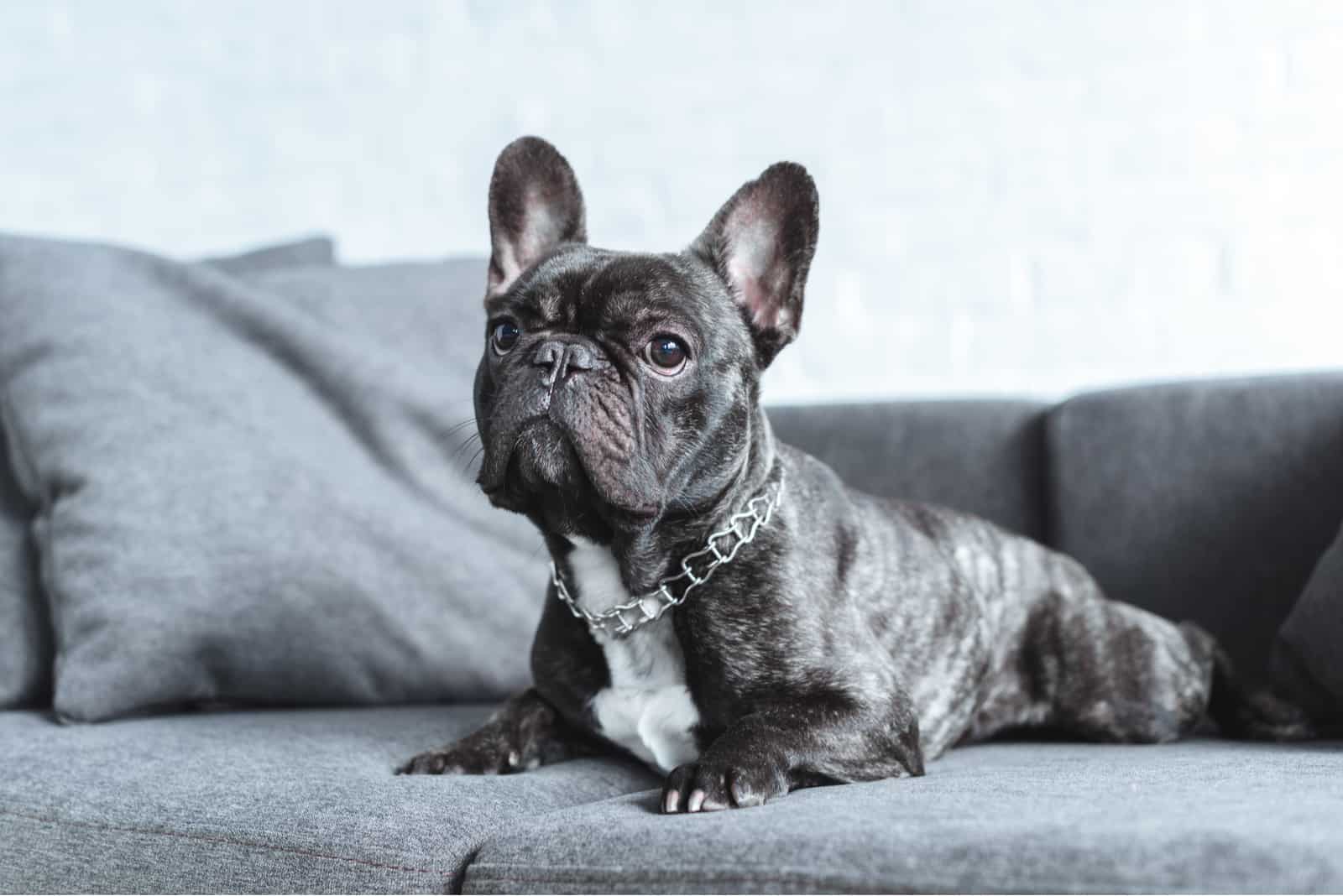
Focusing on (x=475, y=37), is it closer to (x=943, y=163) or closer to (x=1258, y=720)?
(x=943, y=163)

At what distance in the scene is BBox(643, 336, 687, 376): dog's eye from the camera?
1.75 m

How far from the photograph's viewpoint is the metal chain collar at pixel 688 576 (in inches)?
72.7

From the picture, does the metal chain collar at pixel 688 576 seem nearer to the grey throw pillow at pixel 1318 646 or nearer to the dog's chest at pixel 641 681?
the dog's chest at pixel 641 681

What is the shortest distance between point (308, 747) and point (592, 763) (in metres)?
0.43

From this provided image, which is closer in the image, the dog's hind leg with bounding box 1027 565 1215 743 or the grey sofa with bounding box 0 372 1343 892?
the grey sofa with bounding box 0 372 1343 892

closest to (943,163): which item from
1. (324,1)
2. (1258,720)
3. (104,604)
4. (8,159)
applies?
(1258,720)

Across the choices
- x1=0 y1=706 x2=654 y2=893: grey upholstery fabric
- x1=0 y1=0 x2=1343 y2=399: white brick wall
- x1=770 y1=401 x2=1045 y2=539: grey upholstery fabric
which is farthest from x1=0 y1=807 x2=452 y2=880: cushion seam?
x1=0 y1=0 x2=1343 y2=399: white brick wall

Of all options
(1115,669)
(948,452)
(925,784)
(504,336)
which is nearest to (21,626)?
(504,336)

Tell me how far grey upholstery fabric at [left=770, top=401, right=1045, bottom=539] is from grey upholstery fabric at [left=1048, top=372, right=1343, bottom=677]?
0.26 feet

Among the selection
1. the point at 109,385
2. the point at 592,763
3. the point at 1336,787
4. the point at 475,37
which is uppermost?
the point at 475,37

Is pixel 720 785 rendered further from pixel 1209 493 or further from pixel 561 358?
pixel 1209 493

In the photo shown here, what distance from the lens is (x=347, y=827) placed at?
1.52 metres

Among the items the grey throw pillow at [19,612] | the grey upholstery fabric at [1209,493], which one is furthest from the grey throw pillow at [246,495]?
the grey upholstery fabric at [1209,493]

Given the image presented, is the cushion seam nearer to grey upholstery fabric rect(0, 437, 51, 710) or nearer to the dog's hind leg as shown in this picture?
grey upholstery fabric rect(0, 437, 51, 710)
